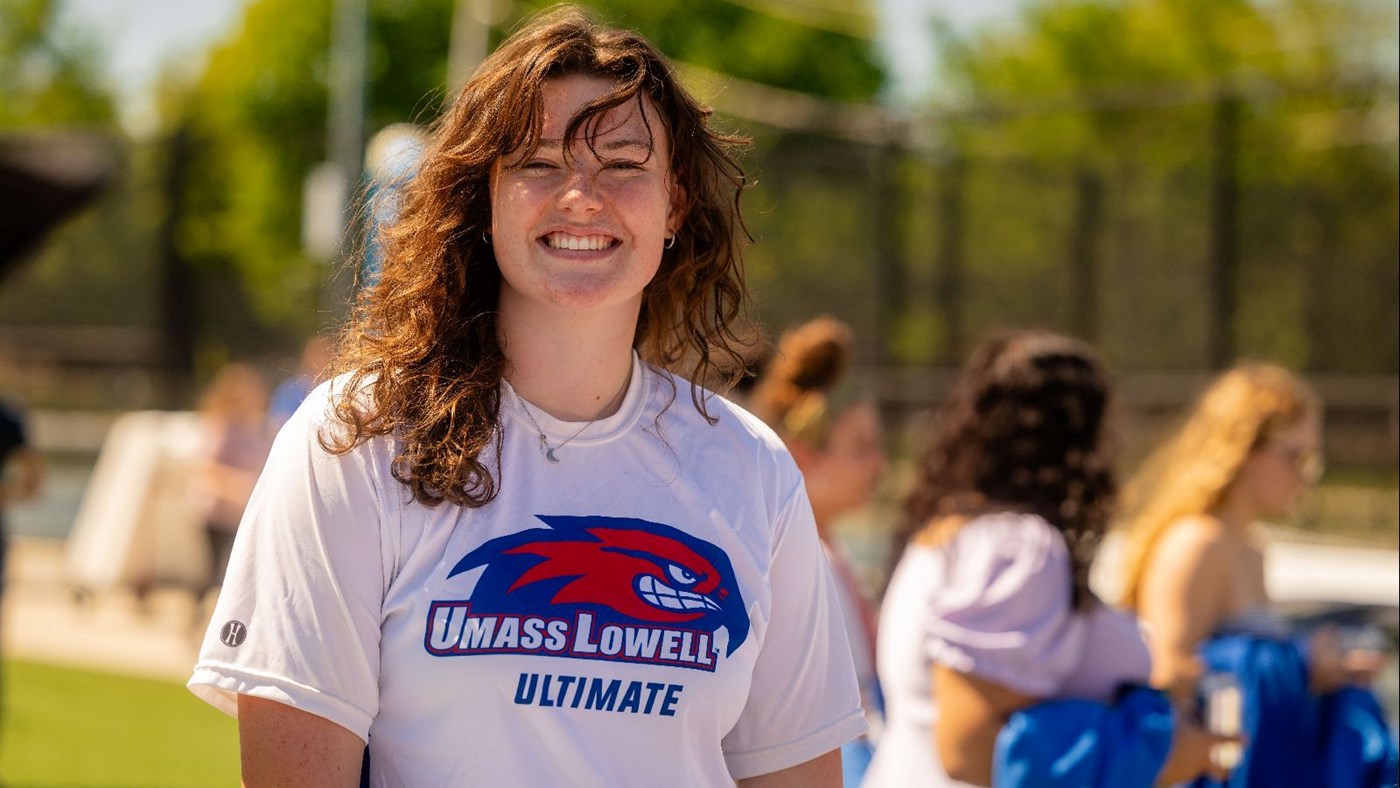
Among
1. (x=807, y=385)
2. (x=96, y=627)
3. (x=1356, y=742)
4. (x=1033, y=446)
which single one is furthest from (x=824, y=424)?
(x=96, y=627)

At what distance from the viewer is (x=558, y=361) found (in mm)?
2109

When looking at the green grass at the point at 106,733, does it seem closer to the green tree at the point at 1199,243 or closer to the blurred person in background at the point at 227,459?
the blurred person in background at the point at 227,459

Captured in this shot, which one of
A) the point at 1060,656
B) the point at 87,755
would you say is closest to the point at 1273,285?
the point at 87,755

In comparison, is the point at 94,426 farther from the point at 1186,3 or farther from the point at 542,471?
the point at 1186,3

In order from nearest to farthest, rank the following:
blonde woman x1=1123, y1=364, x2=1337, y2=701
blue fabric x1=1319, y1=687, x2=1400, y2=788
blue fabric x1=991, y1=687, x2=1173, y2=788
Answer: blue fabric x1=991, y1=687, x2=1173, y2=788 < blue fabric x1=1319, y1=687, x2=1400, y2=788 < blonde woman x1=1123, y1=364, x2=1337, y2=701

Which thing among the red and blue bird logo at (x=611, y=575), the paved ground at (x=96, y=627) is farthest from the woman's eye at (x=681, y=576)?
the paved ground at (x=96, y=627)

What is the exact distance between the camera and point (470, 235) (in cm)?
212

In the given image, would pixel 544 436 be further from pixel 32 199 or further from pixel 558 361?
pixel 32 199

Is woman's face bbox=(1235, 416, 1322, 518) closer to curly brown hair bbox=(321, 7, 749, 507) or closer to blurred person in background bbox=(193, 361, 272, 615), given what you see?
curly brown hair bbox=(321, 7, 749, 507)

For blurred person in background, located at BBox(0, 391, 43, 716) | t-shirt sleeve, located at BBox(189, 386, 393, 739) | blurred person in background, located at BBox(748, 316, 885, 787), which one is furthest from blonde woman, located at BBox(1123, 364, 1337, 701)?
blurred person in background, located at BBox(0, 391, 43, 716)

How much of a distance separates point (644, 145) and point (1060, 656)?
60.8 inches

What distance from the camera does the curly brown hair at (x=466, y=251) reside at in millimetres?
1965

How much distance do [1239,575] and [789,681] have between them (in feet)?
7.46

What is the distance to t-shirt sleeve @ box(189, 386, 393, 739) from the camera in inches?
73.4
